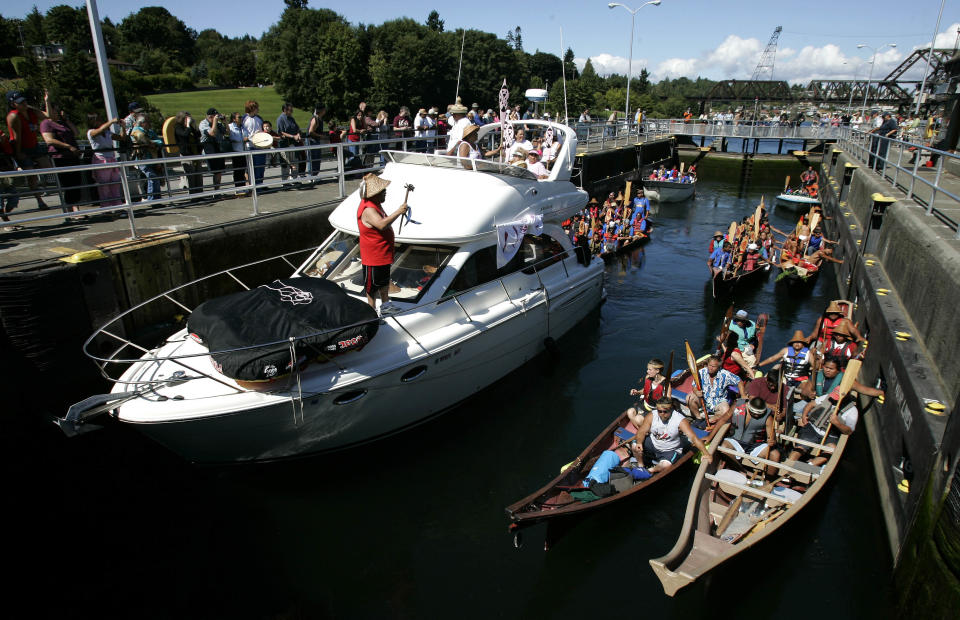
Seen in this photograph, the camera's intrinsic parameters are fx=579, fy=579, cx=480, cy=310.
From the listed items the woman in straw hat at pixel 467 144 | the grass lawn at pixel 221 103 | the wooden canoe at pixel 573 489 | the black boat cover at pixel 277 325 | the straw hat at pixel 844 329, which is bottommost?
the wooden canoe at pixel 573 489

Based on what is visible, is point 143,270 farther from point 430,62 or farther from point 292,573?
point 430,62

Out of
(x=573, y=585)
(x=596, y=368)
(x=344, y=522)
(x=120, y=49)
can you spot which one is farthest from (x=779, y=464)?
(x=120, y=49)

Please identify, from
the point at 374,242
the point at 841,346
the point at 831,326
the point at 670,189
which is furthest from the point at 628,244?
the point at 374,242

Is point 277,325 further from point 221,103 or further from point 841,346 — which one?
point 221,103

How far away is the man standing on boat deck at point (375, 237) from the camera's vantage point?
277 inches

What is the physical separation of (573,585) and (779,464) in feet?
9.34

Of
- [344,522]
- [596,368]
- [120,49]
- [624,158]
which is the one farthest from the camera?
[120,49]

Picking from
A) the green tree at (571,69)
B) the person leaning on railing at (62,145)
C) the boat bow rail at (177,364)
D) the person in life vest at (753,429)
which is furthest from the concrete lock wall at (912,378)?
the green tree at (571,69)

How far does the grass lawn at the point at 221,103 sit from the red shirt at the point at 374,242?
2438 inches

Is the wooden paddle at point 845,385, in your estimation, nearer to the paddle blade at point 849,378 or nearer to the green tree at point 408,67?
the paddle blade at point 849,378

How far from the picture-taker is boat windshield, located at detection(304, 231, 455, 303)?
25.7ft

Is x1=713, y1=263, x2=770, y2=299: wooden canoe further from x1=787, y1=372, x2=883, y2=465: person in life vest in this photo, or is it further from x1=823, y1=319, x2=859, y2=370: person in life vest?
x1=787, y1=372, x2=883, y2=465: person in life vest

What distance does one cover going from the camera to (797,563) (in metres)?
6.29

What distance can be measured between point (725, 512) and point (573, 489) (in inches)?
64.2
